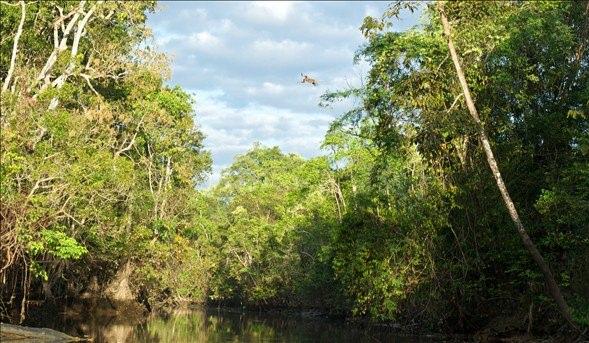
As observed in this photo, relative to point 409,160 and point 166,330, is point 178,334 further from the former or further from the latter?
point 409,160

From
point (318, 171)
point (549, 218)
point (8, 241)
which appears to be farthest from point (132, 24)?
point (318, 171)

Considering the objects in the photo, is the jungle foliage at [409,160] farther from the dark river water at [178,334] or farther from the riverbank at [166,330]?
the dark river water at [178,334]

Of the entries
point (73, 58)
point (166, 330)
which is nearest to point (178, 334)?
point (166, 330)

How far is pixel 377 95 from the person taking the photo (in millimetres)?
26641

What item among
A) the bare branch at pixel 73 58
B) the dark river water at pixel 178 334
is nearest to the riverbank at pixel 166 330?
the dark river water at pixel 178 334

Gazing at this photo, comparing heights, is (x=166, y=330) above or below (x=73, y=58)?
below

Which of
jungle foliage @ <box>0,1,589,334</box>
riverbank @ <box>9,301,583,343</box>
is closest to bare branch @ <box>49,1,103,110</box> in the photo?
jungle foliage @ <box>0,1,589,334</box>

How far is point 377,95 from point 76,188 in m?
12.3

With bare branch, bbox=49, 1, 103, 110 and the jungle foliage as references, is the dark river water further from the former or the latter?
bare branch, bbox=49, 1, 103, 110

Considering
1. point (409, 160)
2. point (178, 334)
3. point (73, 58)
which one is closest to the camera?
point (73, 58)

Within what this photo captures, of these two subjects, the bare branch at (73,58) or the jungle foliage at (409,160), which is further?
the bare branch at (73,58)

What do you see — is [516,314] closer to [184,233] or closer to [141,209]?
[141,209]

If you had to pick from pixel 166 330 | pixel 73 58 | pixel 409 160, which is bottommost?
pixel 166 330

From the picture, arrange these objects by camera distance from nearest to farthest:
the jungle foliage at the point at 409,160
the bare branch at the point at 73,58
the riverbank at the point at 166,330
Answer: the jungle foliage at the point at 409,160
the bare branch at the point at 73,58
the riverbank at the point at 166,330
